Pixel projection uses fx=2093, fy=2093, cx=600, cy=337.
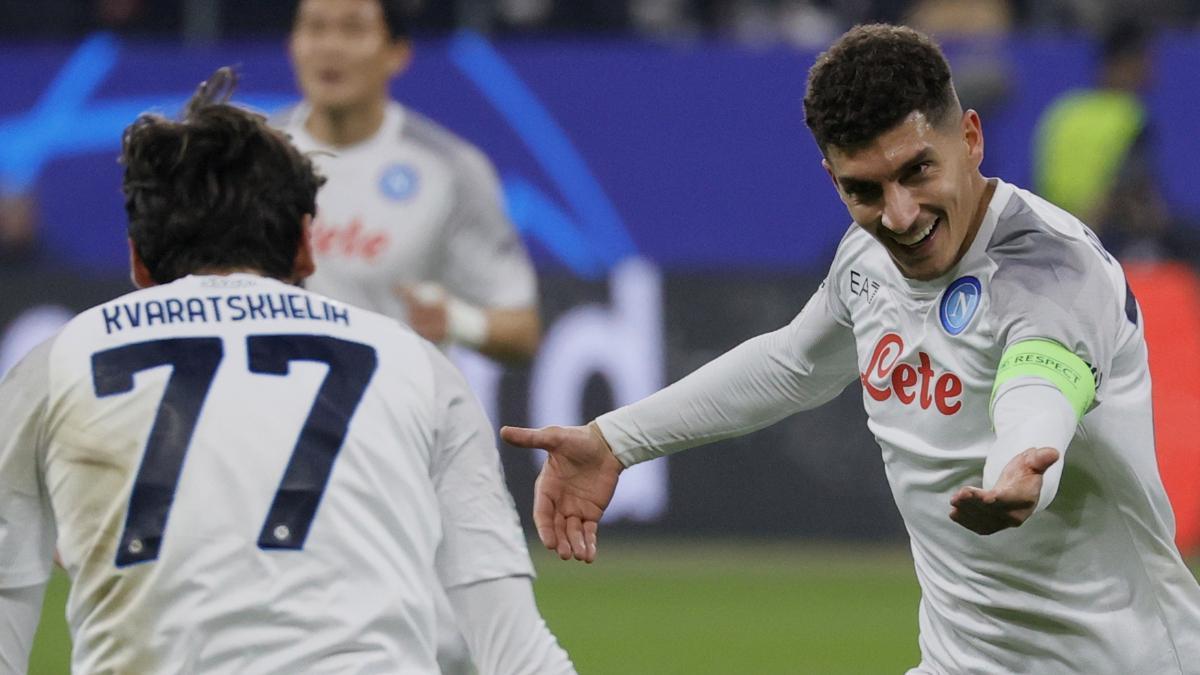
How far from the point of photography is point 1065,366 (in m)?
3.71

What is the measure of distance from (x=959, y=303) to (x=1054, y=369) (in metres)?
0.41

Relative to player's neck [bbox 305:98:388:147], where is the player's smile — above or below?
below

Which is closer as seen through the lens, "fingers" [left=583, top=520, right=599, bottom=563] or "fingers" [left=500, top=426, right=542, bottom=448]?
"fingers" [left=500, top=426, right=542, bottom=448]

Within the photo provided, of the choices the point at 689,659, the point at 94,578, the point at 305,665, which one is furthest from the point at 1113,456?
the point at 689,659

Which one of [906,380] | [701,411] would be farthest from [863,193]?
[701,411]

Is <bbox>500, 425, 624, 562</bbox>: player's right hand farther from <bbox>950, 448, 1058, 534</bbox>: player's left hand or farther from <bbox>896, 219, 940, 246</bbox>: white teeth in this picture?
<bbox>950, 448, 1058, 534</bbox>: player's left hand

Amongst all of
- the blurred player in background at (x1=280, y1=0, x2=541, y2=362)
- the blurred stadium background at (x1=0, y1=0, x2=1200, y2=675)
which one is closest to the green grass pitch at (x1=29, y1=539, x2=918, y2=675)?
the blurred stadium background at (x1=0, y1=0, x2=1200, y2=675)

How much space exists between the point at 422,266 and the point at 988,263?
134 inches

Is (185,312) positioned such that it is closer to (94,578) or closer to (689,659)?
(94,578)

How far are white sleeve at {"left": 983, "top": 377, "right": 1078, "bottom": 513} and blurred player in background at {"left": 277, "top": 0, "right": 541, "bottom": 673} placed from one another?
11.4 feet

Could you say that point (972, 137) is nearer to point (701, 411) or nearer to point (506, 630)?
point (701, 411)

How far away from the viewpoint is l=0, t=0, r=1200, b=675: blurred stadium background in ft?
40.4

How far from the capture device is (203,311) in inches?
141

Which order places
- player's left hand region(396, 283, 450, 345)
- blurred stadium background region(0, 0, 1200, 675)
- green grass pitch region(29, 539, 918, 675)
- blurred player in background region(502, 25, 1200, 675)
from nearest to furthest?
blurred player in background region(502, 25, 1200, 675) < player's left hand region(396, 283, 450, 345) < green grass pitch region(29, 539, 918, 675) < blurred stadium background region(0, 0, 1200, 675)
